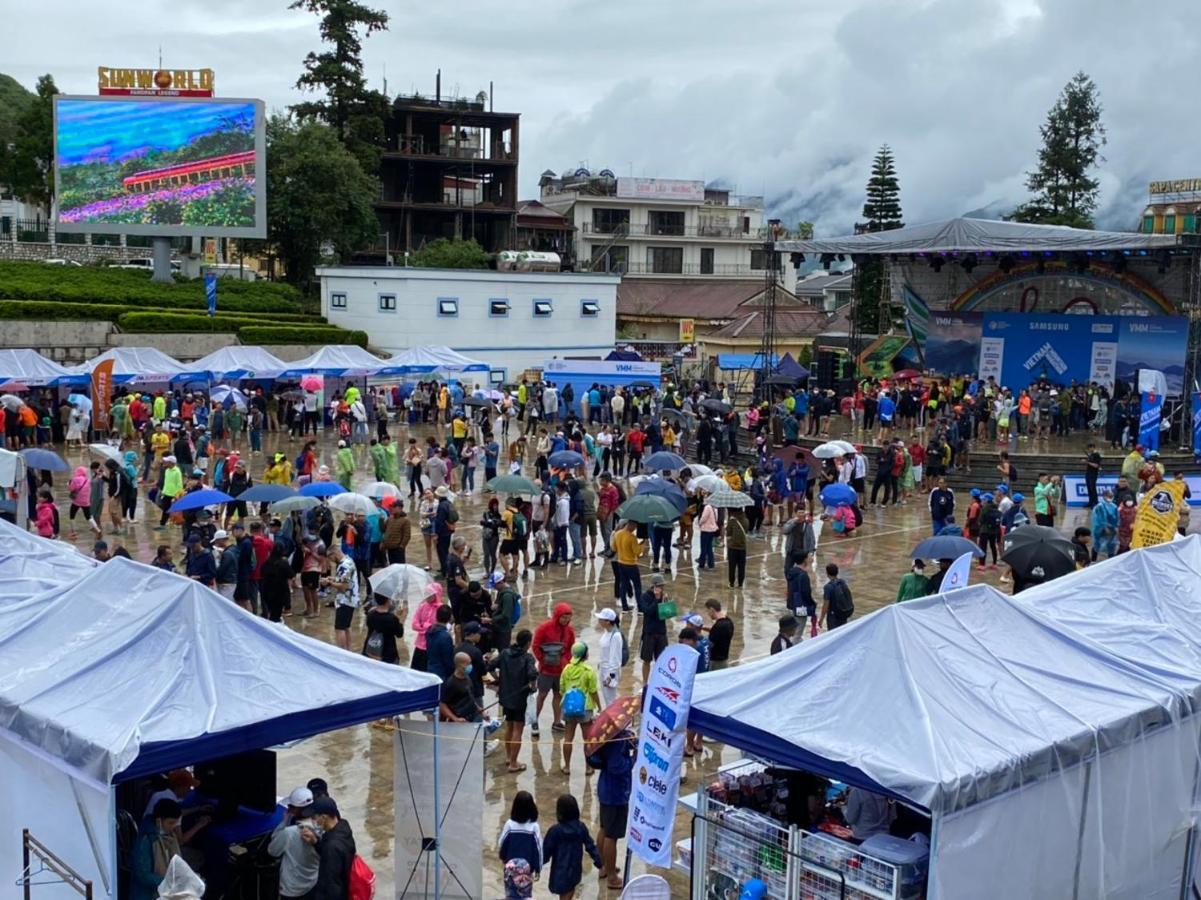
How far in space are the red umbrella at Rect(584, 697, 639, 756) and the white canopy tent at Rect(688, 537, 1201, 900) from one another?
93cm

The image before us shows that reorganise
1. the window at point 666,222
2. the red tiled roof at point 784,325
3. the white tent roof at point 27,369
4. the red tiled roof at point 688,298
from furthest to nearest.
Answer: the window at point 666,222 < the red tiled roof at point 688,298 < the red tiled roof at point 784,325 < the white tent roof at point 27,369

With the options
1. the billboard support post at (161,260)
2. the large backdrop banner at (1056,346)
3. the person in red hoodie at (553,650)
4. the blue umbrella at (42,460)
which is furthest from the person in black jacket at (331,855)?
the billboard support post at (161,260)

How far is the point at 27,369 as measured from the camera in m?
27.9

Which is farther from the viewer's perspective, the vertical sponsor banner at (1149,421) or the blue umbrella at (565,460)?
the vertical sponsor banner at (1149,421)

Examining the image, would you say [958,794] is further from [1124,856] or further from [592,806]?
[592,806]

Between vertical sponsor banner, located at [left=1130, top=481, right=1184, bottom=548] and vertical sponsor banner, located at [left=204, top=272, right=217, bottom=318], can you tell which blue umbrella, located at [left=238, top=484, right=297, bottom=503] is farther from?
vertical sponsor banner, located at [left=204, top=272, right=217, bottom=318]

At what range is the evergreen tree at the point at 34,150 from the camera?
5381 centimetres

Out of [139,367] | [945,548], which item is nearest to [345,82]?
[139,367]

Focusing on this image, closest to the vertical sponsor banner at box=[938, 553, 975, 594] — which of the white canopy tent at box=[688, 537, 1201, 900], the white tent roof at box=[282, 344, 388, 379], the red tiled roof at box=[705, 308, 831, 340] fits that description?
the white canopy tent at box=[688, 537, 1201, 900]

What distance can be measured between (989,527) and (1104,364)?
17306 millimetres

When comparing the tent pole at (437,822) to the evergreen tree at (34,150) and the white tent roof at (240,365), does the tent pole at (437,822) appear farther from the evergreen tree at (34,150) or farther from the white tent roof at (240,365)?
the evergreen tree at (34,150)

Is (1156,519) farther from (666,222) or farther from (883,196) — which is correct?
(666,222)

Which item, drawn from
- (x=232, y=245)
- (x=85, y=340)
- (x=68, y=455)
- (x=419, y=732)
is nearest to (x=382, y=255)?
(x=232, y=245)

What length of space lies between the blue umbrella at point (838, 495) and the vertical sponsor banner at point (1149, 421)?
374 inches
